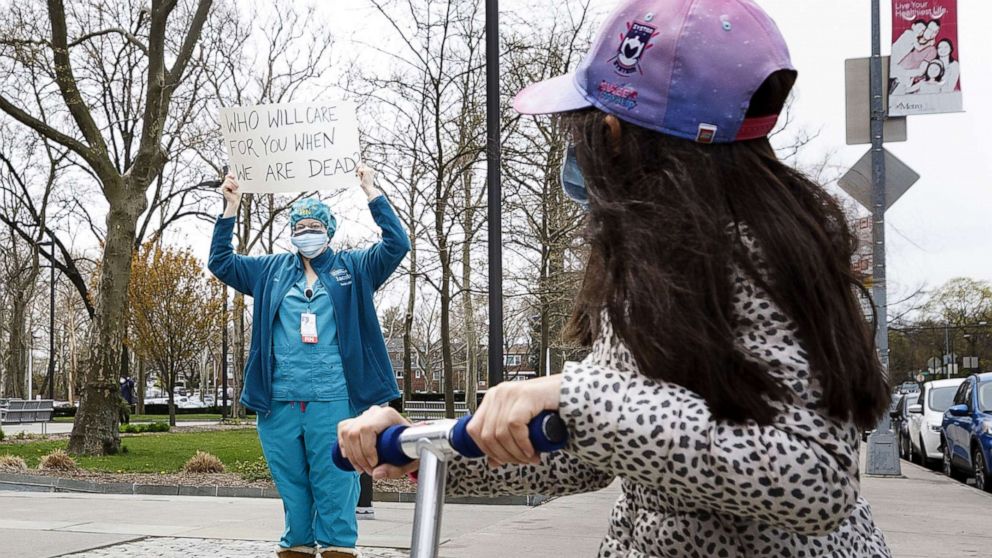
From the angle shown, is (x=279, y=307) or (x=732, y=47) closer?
(x=732, y=47)

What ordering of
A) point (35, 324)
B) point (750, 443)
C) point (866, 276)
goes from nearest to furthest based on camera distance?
point (750, 443)
point (866, 276)
point (35, 324)

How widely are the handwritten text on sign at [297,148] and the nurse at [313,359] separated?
3.65 feet

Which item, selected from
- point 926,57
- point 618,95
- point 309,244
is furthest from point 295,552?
point 926,57

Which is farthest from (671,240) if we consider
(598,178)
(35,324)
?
(35,324)

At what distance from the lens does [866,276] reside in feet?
4.84

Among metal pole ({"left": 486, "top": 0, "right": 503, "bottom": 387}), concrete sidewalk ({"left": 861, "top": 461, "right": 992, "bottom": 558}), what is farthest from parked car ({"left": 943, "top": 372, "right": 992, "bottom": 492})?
metal pole ({"left": 486, "top": 0, "right": 503, "bottom": 387})

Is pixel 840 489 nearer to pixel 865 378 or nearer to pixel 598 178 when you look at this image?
pixel 865 378

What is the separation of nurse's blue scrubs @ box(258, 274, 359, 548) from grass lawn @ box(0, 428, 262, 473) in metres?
9.07

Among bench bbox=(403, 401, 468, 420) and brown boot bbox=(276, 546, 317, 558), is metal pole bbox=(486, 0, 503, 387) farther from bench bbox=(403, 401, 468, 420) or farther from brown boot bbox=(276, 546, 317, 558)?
bench bbox=(403, 401, 468, 420)

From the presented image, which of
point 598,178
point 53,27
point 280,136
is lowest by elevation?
point 598,178

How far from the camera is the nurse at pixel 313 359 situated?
5473 millimetres

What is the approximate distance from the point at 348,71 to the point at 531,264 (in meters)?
5.30

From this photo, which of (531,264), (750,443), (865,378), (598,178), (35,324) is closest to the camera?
(750,443)

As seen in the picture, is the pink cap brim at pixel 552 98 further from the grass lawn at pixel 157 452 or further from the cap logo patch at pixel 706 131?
the grass lawn at pixel 157 452
